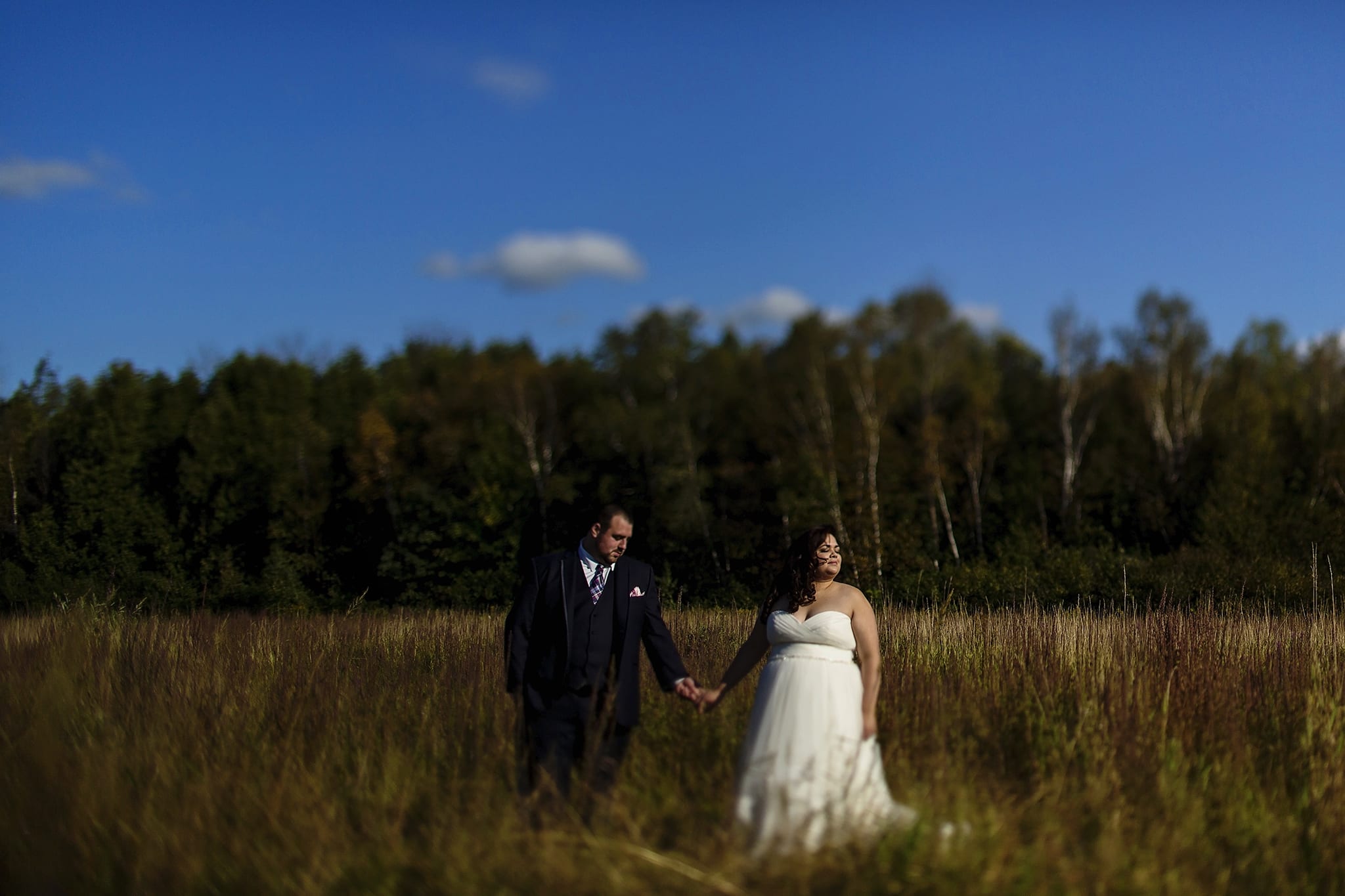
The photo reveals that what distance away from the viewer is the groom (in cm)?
502

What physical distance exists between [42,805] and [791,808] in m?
3.28

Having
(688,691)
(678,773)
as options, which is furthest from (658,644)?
(678,773)

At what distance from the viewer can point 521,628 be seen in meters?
5.05

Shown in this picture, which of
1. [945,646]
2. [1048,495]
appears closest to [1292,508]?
[1048,495]

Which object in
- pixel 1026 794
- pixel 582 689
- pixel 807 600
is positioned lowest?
pixel 1026 794

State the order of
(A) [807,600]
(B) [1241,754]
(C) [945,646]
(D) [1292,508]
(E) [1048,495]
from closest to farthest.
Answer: (A) [807,600] < (B) [1241,754] < (C) [945,646] < (D) [1292,508] < (E) [1048,495]

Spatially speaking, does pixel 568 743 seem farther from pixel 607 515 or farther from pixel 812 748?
pixel 812 748

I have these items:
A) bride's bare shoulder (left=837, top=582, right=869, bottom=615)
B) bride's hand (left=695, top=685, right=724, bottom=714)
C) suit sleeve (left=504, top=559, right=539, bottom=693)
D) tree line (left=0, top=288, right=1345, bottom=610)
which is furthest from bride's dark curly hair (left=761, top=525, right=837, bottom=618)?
tree line (left=0, top=288, right=1345, bottom=610)

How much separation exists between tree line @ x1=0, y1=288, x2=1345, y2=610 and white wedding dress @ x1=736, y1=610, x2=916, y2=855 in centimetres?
2439

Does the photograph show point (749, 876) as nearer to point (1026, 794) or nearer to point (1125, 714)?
point (1026, 794)

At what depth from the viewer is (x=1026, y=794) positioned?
200 inches

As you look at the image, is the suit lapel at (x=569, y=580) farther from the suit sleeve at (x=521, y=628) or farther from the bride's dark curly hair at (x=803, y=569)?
the bride's dark curly hair at (x=803, y=569)

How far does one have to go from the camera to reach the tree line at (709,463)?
1303 inches

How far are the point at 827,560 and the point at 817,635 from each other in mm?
346
